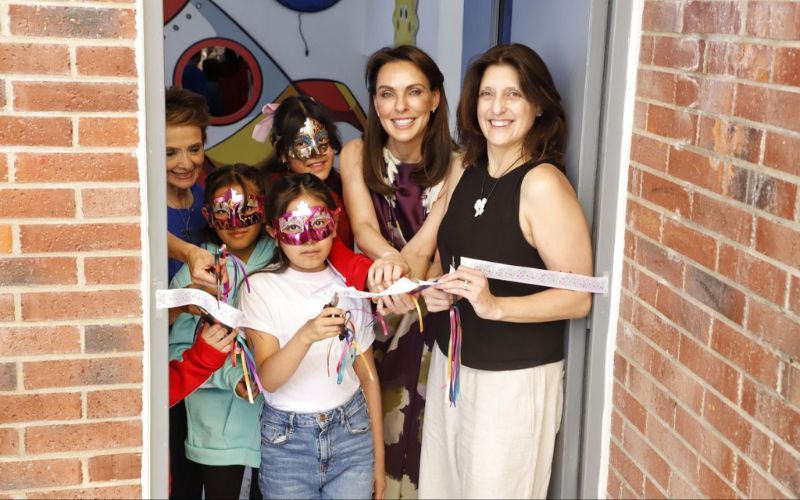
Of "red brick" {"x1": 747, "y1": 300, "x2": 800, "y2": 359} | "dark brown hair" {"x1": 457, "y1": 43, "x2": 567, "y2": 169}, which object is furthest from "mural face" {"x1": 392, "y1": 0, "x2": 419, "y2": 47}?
"red brick" {"x1": 747, "y1": 300, "x2": 800, "y2": 359}

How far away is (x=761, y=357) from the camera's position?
2217mm

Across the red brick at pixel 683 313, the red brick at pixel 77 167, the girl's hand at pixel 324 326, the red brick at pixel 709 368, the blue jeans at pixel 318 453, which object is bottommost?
the blue jeans at pixel 318 453

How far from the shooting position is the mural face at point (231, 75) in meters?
6.27

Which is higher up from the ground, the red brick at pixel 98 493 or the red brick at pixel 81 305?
the red brick at pixel 81 305

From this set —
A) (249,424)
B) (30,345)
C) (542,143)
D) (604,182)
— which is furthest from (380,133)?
(30,345)

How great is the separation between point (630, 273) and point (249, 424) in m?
1.39

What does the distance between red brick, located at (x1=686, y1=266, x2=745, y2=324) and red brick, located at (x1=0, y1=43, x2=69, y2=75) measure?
1739 mm

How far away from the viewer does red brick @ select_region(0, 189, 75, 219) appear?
251 centimetres

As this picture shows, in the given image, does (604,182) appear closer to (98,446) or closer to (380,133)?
(380,133)

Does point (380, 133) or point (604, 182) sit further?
point (380, 133)

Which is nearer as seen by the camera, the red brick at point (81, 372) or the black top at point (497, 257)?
the red brick at point (81, 372)

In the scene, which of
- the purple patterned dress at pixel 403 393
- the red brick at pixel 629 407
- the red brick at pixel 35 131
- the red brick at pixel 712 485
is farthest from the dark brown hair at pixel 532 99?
the red brick at pixel 35 131

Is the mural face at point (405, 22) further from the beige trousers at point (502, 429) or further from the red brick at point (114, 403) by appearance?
the red brick at point (114, 403)

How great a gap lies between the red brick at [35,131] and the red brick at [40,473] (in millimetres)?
898
